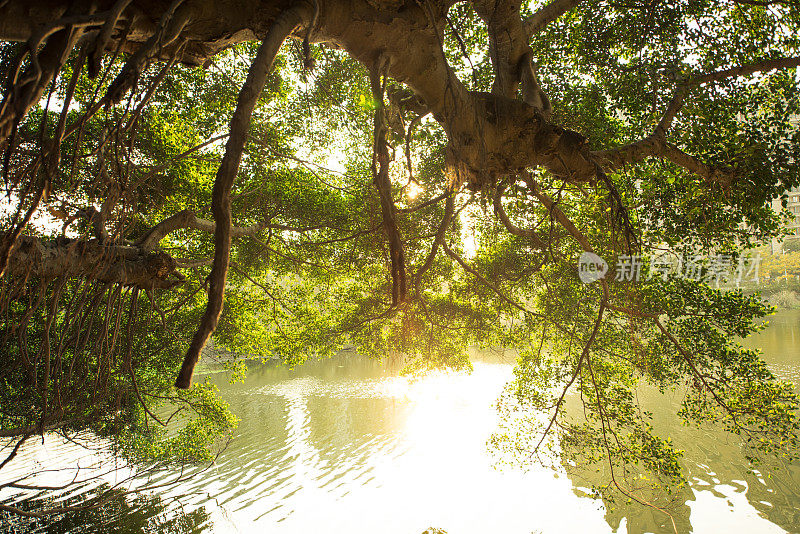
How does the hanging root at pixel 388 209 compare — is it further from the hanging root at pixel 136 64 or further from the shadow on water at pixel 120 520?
the shadow on water at pixel 120 520

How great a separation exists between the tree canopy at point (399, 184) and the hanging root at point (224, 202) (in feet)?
0.03

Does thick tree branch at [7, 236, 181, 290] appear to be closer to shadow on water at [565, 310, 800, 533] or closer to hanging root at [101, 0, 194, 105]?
hanging root at [101, 0, 194, 105]

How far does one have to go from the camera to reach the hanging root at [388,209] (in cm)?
172

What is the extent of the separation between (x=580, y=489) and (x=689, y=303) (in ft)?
23.7

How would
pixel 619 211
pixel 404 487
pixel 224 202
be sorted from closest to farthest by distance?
pixel 224 202 → pixel 619 211 → pixel 404 487

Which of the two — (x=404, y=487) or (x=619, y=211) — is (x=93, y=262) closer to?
(x=619, y=211)

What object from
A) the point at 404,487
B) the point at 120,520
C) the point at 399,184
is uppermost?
the point at 399,184

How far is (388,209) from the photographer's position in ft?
5.69

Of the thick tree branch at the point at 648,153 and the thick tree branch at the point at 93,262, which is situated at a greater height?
the thick tree branch at the point at 648,153

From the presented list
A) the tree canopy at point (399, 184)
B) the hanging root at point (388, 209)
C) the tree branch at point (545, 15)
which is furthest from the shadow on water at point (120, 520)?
the tree branch at point (545, 15)

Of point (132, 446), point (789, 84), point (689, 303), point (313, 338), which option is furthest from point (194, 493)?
point (789, 84)

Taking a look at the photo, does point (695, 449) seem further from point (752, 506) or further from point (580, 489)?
point (580, 489)

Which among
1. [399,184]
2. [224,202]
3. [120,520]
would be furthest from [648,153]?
[120,520]

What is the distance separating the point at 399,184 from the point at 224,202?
4.64m
